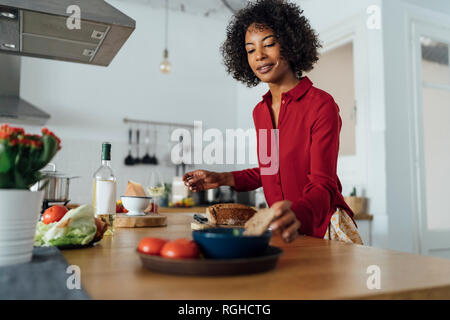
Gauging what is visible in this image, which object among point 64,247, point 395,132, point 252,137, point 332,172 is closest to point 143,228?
point 64,247

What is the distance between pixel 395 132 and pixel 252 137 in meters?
2.04

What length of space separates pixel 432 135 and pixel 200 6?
304 cm

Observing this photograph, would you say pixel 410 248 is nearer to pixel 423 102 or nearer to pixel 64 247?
pixel 423 102

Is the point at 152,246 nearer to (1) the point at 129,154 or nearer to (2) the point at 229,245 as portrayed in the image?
(2) the point at 229,245

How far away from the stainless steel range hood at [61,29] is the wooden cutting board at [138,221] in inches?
31.7

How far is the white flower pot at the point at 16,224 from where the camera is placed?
2.41 feet

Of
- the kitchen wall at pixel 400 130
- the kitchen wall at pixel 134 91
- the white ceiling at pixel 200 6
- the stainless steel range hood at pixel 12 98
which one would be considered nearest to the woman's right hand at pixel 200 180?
the kitchen wall at pixel 400 130

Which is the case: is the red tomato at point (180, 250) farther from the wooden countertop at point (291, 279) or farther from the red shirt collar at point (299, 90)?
the red shirt collar at point (299, 90)

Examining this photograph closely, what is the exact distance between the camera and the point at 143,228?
1.49 m

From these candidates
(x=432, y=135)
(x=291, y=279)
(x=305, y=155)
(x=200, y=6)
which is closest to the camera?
(x=291, y=279)

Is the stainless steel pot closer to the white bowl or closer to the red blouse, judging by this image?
the white bowl

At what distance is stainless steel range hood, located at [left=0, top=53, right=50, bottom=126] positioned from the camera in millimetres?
3225

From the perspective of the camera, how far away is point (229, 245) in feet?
2.23

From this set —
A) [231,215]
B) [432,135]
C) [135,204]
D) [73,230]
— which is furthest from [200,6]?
[73,230]
